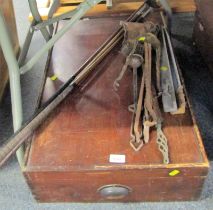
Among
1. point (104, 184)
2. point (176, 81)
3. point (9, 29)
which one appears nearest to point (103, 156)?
point (104, 184)

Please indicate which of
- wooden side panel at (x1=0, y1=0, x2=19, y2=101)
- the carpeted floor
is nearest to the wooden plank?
the carpeted floor

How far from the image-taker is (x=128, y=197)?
3.24ft

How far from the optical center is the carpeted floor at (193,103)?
3.31ft

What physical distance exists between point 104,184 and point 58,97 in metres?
0.32

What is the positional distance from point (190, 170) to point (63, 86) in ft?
1.62

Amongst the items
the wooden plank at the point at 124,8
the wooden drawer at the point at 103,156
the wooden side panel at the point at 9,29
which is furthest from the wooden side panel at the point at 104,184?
the wooden plank at the point at 124,8

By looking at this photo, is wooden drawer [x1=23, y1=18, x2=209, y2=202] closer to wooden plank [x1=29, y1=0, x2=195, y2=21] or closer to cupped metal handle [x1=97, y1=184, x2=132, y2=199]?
cupped metal handle [x1=97, y1=184, x2=132, y2=199]

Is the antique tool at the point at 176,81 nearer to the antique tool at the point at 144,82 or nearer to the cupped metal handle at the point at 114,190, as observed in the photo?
the antique tool at the point at 144,82

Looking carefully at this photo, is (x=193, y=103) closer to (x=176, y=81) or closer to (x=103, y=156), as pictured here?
(x=176, y=81)

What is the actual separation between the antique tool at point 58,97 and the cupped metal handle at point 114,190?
0.27 meters

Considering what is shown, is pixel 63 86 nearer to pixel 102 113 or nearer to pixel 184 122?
pixel 102 113

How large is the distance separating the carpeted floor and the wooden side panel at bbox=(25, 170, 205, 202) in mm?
24

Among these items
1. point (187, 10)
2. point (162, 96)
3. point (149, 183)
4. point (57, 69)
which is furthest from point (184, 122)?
point (187, 10)

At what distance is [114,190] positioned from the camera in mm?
936
